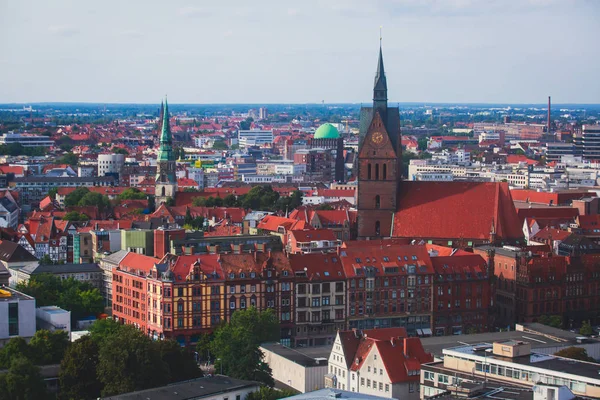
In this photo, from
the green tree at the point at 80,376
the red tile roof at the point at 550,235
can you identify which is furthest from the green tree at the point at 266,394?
the red tile roof at the point at 550,235

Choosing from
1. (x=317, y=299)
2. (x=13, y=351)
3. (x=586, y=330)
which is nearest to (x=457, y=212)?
(x=586, y=330)

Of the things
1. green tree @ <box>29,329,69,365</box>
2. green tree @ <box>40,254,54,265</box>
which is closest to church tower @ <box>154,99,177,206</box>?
green tree @ <box>40,254,54,265</box>

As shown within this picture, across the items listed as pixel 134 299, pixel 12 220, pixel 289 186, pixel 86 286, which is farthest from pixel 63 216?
pixel 289 186

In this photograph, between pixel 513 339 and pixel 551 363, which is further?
pixel 513 339

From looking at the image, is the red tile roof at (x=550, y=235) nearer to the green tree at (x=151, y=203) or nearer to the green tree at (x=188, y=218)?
the green tree at (x=188, y=218)

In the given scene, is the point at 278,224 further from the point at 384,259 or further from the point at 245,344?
the point at 245,344

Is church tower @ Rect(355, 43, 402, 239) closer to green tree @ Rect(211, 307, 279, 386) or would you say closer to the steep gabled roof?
the steep gabled roof
